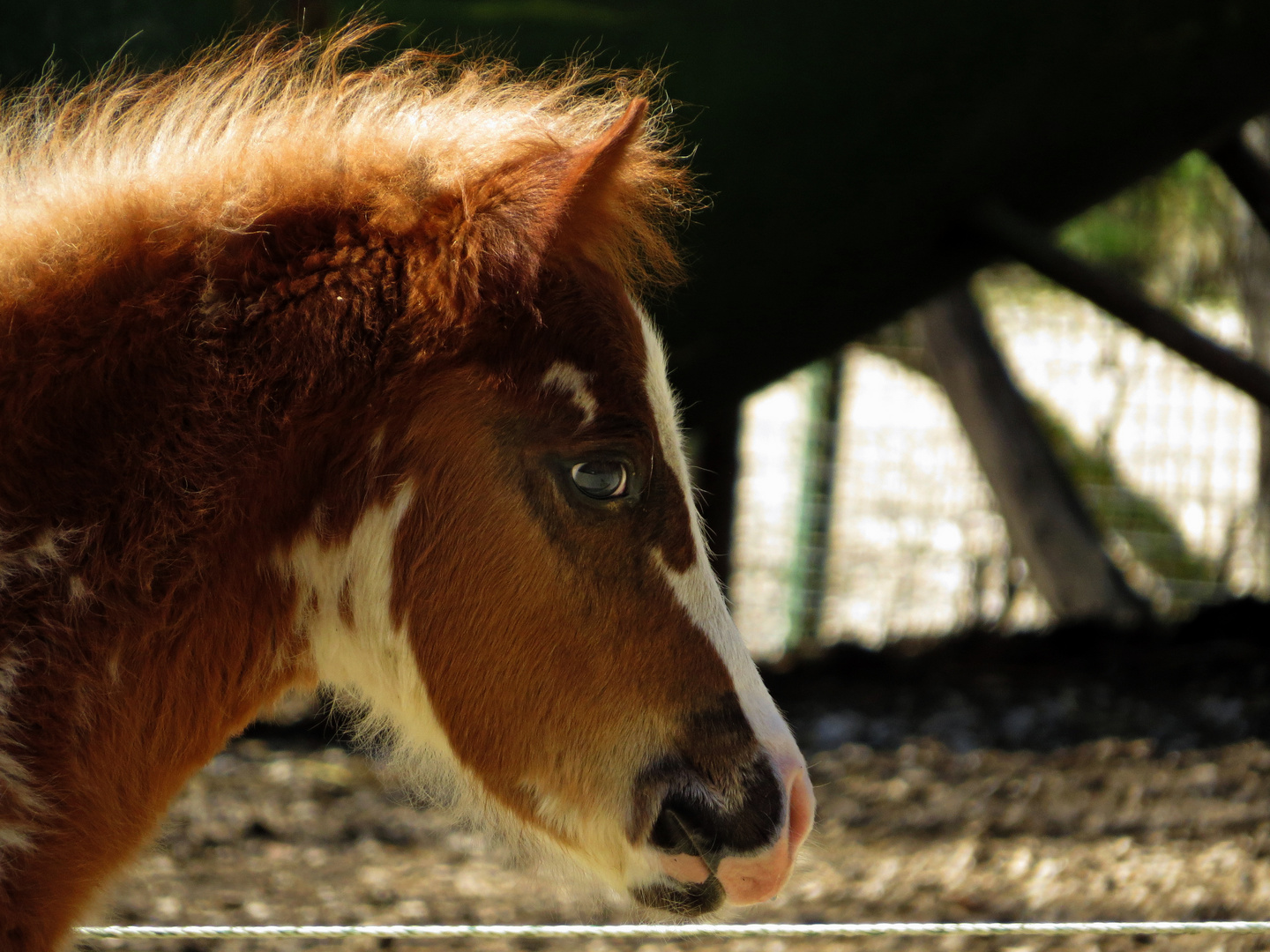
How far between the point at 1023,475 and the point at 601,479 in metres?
5.11

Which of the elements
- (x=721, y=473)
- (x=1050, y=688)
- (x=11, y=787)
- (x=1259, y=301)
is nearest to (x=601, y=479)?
(x=11, y=787)

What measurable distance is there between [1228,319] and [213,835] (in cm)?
893

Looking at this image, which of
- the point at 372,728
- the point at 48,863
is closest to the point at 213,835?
the point at 372,728

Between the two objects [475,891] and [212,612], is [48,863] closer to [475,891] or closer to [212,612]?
[212,612]

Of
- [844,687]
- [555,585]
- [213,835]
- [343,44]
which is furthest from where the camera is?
[844,687]

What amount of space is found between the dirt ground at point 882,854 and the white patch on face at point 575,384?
57.4 inches

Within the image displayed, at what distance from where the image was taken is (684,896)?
184 cm

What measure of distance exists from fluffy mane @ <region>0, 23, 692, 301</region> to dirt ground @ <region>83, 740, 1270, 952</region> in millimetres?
1661

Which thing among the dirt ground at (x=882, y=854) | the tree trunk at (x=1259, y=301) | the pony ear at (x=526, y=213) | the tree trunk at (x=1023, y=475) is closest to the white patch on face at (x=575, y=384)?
the pony ear at (x=526, y=213)

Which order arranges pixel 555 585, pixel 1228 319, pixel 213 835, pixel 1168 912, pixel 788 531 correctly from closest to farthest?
1. pixel 555 585
2. pixel 1168 912
3. pixel 213 835
4. pixel 788 531
5. pixel 1228 319

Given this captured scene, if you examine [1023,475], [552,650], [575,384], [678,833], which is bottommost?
[1023,475]

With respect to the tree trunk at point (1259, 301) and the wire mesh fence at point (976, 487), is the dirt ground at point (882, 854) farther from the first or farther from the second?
the wire mesh fence at point (976, 487)

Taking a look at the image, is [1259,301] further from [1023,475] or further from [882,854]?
[882,854]

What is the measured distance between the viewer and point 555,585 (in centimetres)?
173
